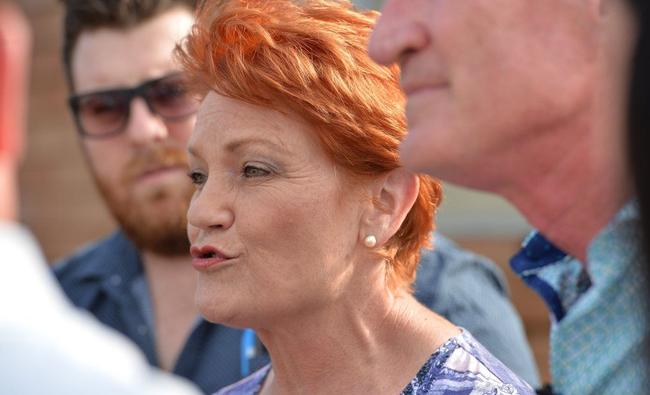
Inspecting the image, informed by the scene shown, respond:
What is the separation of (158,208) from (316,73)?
176 cm

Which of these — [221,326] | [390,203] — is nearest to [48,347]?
[390,203]

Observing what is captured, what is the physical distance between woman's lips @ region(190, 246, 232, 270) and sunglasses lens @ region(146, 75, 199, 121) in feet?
5.27

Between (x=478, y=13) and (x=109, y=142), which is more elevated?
(x=478, y=13)

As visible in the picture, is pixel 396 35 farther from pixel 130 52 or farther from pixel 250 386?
pixel 130 52

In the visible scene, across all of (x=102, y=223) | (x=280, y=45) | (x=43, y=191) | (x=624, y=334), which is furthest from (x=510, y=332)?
(x=43, y=191)

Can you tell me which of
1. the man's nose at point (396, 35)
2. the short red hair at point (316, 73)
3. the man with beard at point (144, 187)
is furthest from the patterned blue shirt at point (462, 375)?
the man with beard at point (144, 187)

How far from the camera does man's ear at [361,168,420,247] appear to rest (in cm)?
246

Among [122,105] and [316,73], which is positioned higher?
[316,73]

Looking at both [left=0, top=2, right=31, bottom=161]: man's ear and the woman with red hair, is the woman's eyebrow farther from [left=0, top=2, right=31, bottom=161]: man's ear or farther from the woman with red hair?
[left=0, top=2, right=31, bottom=161]: man's ear

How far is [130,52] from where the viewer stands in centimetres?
408

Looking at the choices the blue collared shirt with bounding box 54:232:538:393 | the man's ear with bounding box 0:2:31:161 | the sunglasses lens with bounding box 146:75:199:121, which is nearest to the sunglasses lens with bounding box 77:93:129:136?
the sunglasses lens with bounding box 146:75:199:121

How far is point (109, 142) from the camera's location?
4.06m

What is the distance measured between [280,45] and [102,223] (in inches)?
209

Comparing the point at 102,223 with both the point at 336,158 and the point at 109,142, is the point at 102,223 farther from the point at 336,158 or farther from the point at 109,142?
the point at 336,158
